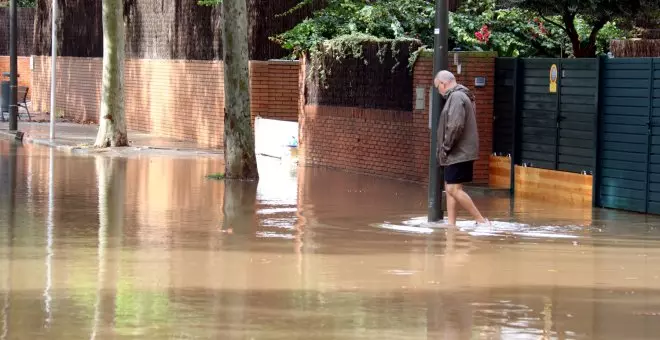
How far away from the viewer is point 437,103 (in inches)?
594

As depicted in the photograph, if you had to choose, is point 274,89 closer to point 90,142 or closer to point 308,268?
point 90,142

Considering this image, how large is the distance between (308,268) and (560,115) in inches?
297

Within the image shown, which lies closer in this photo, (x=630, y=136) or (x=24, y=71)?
(x=630, y=136)

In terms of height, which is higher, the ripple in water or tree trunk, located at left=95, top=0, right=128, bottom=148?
tree trunk, located at left=95, top=0, right=128, bottom=148

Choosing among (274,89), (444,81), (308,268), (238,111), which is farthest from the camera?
(274,89)

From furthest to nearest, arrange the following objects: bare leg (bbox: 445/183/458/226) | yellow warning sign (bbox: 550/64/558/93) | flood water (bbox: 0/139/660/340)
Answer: yellow warning sign (bbox: 550/64/558/93) → bare leg (bbox: 445/183/458/226) → flood water (bbox: 0/139/660/340)

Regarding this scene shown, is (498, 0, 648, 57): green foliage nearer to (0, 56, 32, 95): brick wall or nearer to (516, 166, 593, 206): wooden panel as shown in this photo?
(516, 166, 593, 206): wooden panel

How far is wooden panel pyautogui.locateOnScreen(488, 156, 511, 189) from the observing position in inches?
773

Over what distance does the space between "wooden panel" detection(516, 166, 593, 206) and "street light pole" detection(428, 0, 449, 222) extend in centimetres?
331

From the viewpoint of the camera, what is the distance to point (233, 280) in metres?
11.1

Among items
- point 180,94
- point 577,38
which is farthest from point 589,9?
point 180,94

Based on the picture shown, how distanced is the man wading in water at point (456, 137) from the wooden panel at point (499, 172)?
16.8ft

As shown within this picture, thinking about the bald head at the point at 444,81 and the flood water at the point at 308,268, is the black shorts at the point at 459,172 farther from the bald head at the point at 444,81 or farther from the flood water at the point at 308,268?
the bald head at the point at 444,81

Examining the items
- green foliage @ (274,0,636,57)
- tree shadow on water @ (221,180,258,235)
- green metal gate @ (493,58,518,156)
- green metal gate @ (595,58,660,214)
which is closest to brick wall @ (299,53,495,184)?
green metal gate @ (493,58,518,156)
